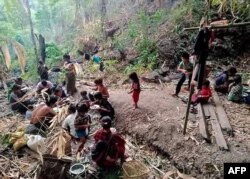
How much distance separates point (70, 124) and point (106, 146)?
1.24 m

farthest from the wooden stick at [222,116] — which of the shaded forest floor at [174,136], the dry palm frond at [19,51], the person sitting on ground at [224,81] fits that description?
the dry palm frond at [19,51]

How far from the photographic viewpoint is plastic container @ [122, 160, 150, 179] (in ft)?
15.1

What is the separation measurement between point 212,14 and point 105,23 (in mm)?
7596

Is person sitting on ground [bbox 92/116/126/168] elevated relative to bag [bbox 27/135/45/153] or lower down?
elevated

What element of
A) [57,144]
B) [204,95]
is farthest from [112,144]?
[204,95]

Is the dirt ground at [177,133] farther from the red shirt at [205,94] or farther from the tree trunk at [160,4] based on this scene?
the tree trunk at [160,4]

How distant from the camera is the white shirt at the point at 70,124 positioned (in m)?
5.46

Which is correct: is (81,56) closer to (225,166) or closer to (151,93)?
(151,93)

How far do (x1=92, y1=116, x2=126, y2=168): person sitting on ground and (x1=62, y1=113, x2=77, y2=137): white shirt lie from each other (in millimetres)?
1056

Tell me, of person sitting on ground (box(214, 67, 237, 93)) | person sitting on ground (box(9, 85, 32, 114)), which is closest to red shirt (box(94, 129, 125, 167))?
person sitting on ground (box(9, 85, 32, 114))

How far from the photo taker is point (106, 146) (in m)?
4.54

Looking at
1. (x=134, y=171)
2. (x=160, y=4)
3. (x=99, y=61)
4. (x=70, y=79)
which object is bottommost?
(x=134, y=171)

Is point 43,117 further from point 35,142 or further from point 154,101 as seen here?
point 154,101

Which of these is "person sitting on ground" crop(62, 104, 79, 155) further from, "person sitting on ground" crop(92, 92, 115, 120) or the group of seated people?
"person sitting on ground" crop(92, 92, 115, 120)
